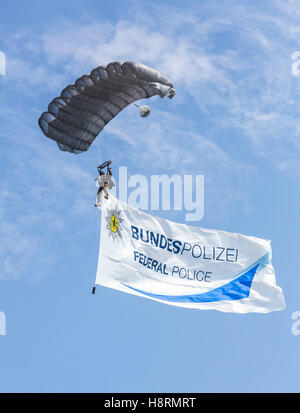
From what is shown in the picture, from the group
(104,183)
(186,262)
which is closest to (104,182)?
(104,183)

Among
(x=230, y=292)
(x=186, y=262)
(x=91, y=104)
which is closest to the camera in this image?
(x=230, y=292)

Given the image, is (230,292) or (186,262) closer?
(230,292)

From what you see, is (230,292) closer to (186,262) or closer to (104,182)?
(186,262)

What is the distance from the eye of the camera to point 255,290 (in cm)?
2873

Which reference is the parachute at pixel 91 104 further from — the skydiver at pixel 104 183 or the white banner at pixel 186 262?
the white banner at pixel 186 262

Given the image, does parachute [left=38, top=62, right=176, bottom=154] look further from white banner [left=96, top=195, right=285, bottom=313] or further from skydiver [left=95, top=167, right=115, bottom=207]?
white banner [left=96, top=195, right=285, bottom=313]

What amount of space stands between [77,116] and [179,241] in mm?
6604

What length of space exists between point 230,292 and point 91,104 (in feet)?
31.2

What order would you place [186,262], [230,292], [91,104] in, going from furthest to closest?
1. [91,104]
2. [186,262]
3. [230,292]

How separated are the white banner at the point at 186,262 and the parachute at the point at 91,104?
3.23m

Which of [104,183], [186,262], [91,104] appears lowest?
[186,262]

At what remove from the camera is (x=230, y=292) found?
2859cm

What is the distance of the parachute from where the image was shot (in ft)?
88.8
